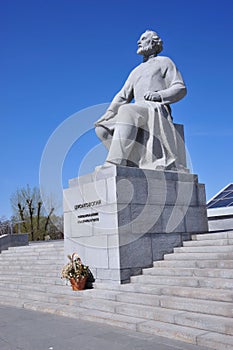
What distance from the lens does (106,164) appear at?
8.42 m

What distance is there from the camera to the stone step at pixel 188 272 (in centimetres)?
619

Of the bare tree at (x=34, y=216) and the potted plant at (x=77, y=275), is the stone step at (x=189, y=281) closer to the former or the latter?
the potted plant at (x=77, y=275)

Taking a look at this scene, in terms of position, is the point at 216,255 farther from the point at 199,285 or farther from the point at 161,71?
the point at 161,71

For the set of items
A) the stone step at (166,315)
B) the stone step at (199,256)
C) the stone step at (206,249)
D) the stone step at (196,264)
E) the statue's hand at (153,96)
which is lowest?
the stone step at (166,315)

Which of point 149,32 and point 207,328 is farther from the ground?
point 149,32

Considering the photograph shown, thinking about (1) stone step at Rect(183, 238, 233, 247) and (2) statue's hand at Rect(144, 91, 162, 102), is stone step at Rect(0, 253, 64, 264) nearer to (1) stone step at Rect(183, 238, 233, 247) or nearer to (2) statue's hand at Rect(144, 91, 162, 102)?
(1) stone step at Rect(183, 238, 233, 247)

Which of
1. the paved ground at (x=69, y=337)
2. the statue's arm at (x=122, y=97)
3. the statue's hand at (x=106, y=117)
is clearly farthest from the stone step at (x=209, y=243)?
the statue's arm at (x=122, y=97)

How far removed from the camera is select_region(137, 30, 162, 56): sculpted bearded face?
32.6ft

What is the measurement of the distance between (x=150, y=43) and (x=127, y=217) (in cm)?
453

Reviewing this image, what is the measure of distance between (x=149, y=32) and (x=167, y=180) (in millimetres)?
3814

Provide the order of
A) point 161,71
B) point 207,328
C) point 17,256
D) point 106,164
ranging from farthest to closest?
point 17,256 < point 161,71 < point 106,164 < point 207,328

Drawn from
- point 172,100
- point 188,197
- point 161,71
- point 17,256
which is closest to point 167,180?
point 188,197

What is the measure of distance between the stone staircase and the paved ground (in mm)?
192

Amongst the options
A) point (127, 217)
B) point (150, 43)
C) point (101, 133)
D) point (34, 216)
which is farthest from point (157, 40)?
point (34, 216)
